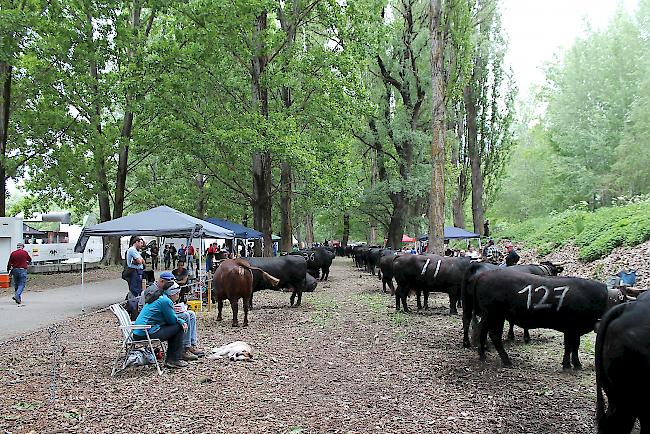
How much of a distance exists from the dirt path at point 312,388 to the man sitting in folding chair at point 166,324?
1.33ft

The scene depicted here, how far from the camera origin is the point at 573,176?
30.0m

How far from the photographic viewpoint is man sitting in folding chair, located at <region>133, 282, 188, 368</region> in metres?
8.23

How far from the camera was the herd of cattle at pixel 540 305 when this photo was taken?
13.8 feet

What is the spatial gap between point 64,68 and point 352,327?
64.2ft

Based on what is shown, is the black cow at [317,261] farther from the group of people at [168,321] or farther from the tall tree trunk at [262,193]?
the group of people at [168,321]

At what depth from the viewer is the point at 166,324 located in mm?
8336

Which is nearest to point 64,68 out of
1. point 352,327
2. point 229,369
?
point 352,327

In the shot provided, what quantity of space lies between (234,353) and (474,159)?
2740 cm

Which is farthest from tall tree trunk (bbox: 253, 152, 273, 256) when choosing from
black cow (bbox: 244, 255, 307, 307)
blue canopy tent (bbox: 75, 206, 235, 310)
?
blue canopy tent (bbox: 75, 206, 235, 310)

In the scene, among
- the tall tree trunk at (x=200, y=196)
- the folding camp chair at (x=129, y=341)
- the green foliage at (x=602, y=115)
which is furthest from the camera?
the tall tree trunk at (x=200, y=196)

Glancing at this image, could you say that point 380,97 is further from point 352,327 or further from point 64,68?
point 352,327

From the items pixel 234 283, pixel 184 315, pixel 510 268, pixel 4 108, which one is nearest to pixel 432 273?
pixel 510 268

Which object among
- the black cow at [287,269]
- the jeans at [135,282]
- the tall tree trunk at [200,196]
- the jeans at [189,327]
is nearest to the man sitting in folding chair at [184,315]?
the jeans at [189,327]

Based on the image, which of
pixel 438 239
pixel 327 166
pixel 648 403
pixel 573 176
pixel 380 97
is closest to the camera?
pixel 648 403
